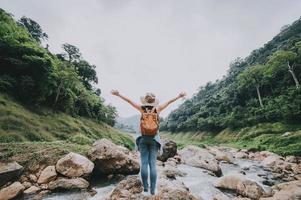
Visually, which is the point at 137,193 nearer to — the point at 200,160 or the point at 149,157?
the point at 149,157

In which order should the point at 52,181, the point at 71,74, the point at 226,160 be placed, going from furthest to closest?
the point at 71,74, the point at 226,160, the point at 52,181

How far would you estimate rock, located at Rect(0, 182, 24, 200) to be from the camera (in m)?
7.93

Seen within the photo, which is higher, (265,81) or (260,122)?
(265,81)

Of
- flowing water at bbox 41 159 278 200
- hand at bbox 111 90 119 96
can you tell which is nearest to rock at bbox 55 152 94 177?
flowing water at bbox 41 159 278 200

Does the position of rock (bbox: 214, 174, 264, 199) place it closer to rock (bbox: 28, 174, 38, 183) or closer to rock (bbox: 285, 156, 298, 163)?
rock (bbox: 28, 174, 38, 183)

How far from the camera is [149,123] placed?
514cm

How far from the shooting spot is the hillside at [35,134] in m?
11.2

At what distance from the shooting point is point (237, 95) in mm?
56125

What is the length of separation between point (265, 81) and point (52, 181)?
50.3 metres

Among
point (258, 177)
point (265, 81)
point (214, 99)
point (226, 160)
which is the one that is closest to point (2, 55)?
point (226, 160)

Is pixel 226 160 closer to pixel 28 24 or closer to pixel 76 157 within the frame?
pixel 76 157

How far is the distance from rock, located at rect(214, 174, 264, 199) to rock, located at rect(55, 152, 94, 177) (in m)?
6.12

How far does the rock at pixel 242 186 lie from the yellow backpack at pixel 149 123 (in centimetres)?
681

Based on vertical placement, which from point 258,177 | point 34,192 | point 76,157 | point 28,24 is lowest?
point 258,177
